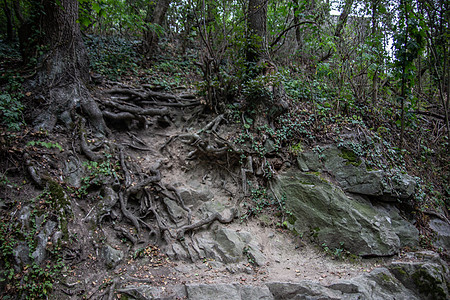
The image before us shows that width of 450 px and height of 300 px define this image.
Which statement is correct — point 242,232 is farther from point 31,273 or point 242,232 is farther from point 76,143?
point 76,143

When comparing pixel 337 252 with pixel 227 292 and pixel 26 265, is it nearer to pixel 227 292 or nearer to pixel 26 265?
pixel 227 292

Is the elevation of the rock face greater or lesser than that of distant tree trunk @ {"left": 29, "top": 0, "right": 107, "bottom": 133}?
lesser

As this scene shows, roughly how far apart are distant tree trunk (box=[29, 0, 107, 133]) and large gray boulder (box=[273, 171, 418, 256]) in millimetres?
4951

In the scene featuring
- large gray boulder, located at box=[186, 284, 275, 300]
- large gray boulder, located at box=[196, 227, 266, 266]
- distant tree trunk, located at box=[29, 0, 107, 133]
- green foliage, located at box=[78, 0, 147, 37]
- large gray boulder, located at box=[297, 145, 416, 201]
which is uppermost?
green foliage, located at box=[78, 0, 147, 37]

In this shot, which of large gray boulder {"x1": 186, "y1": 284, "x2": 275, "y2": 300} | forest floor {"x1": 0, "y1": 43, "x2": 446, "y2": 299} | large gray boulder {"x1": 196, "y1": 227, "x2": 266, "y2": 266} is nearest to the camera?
large gray boulder {"x1": 186, "y1": 284, "x2": 275, "y2": 300}

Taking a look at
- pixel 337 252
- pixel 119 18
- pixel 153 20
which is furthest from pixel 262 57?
pixel 337 252

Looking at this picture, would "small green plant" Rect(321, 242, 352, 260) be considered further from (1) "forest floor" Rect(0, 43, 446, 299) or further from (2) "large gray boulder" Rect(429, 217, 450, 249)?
(2) "large gray boulder" Rect(429, 217, 450, 249)

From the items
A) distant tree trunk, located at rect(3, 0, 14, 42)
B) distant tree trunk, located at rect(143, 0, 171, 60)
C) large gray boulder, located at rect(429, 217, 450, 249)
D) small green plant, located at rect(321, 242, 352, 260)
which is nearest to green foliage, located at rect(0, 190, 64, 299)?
small green plant, located at rect(321, 242, 352, 260)

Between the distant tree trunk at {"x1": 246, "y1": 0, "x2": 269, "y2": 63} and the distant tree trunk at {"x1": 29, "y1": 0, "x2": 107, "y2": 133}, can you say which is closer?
the distant tree trunk at {"x1": 29, "y1": 0, "x2": 107, "y2": 133}

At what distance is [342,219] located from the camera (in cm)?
546

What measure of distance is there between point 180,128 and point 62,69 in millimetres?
3164

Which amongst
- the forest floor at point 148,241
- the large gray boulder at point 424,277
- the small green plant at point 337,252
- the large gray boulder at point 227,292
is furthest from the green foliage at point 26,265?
the large gray boulder at point 424,277

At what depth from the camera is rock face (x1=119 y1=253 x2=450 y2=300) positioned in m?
4.04

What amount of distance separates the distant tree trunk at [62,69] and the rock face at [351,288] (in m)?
4.02
